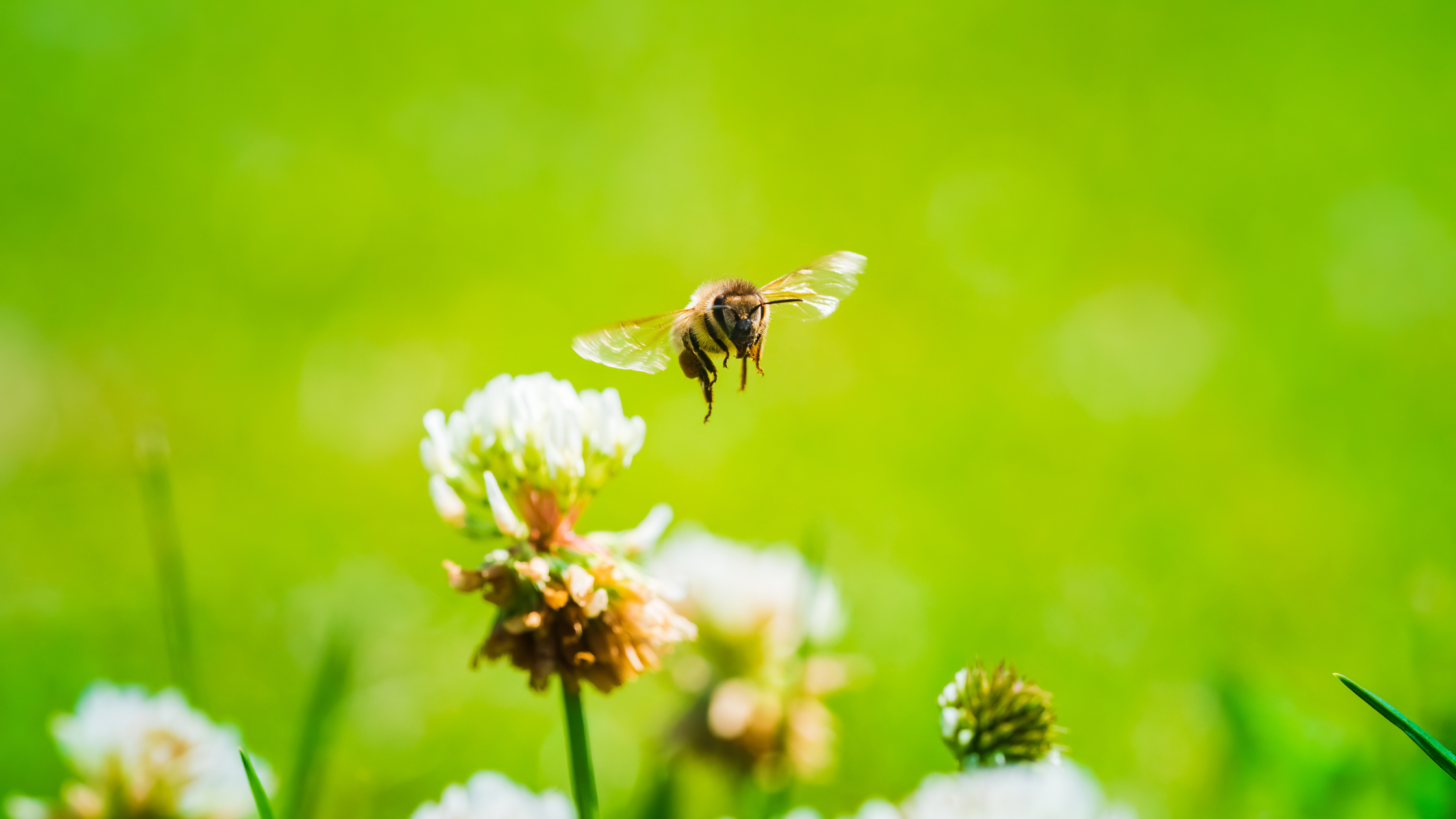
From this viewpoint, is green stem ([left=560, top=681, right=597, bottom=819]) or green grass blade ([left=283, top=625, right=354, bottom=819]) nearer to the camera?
green stem ([left=560, top=681, right=597, bottom=819])

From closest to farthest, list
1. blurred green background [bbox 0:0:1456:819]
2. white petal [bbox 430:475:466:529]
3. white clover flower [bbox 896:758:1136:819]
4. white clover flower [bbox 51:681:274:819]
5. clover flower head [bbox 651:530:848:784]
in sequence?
white clover flower [bbox 896:758:1136:819], white petal [bbox 430:475:466:529], white clover flower [bbox 51:681:274:819], clover flower head [bbox 651:530:848:784], blurred green background [bbox 0:0:1456:819]

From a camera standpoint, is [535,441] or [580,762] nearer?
[580,762]

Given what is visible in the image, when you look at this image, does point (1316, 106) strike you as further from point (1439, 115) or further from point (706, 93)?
point (706, 93)

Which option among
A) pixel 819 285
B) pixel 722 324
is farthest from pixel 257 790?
pixel 819 285

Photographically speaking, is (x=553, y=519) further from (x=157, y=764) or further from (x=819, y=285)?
(x=157, y=764)

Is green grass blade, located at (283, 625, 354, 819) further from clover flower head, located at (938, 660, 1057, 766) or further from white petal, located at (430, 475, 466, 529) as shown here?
clover flower head, located at (938, 660, 1057, 766)

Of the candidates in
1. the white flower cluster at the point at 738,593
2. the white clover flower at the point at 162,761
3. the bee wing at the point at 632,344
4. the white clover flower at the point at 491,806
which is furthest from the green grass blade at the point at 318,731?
the bee wing at the point at 632,344

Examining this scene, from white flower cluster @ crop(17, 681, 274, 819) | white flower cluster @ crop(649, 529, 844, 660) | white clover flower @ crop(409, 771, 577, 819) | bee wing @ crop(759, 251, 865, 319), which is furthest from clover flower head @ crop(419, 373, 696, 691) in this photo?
white flower cluster @ crop(649, 529, 844, 660)
